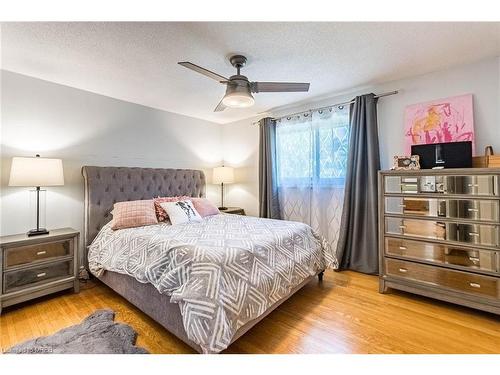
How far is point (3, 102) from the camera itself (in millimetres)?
2408

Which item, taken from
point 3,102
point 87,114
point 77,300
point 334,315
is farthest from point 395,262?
point 3,102

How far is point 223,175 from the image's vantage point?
13.6 feet

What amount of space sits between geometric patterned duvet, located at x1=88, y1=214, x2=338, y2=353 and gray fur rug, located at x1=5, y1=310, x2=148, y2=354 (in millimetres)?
383

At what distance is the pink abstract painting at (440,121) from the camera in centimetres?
242

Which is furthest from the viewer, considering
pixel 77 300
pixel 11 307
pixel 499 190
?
pixel 77 300

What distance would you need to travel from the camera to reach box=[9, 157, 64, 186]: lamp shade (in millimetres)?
2221

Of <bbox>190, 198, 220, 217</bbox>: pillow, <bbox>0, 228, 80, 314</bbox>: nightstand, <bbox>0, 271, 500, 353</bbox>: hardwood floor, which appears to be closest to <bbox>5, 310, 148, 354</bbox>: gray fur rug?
<bbox>0, 271, 500, 353</bbox>: hardwood floor

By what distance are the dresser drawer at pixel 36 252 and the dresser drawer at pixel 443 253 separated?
327 centimetres

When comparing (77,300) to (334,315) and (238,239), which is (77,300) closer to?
(238,239)

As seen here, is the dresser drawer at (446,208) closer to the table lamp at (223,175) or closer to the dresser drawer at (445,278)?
the dresser drawer at (445,278)

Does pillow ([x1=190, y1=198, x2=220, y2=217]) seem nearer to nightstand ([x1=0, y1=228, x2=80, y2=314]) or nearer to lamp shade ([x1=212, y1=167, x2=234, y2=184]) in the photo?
lamp shade ([x1=212, y1=167, x2=234, y2=184])

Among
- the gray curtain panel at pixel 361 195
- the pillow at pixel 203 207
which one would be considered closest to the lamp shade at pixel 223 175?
the pillow at pixel 203 207
